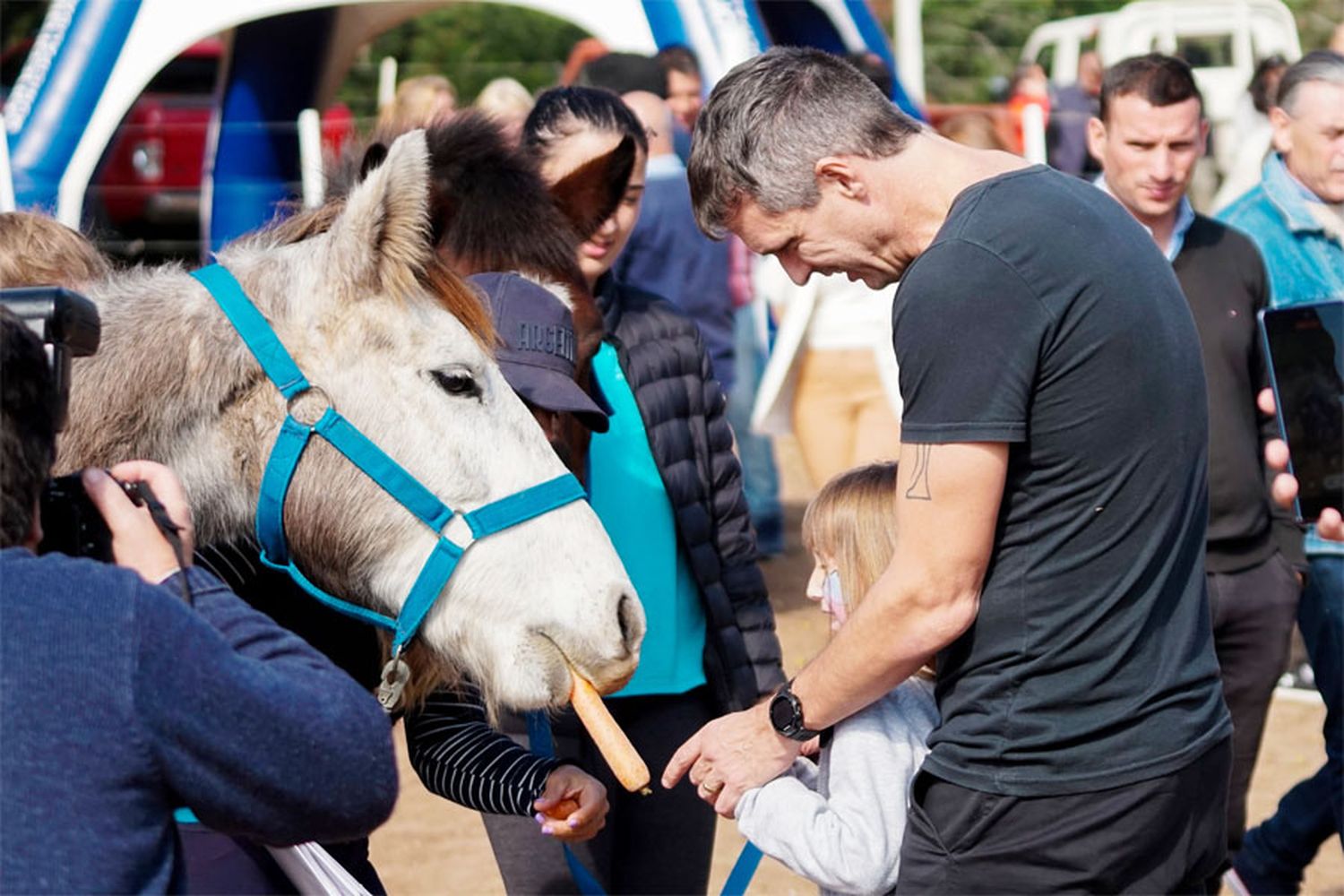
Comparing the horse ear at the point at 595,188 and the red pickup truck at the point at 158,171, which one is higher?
the horse ear at the point at 595,188

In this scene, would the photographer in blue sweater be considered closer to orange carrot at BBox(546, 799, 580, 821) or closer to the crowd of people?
the crowd of people

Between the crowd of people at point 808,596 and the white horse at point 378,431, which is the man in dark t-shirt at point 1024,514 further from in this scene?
the white horse at point 378,431

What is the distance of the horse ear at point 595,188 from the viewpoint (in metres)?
3.10

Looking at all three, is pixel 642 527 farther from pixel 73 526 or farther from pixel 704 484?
pixel 73 526

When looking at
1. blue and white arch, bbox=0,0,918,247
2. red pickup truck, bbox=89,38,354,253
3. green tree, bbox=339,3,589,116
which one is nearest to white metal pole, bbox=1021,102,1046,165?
A: blue and white arch, bbox=0,0,918,247

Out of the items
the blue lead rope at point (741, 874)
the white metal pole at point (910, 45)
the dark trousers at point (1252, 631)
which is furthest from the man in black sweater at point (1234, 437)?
the white metal pole at point (910, 45)

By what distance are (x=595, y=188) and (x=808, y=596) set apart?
1.06 m

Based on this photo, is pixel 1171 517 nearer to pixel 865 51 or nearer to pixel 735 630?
pixel 735 630

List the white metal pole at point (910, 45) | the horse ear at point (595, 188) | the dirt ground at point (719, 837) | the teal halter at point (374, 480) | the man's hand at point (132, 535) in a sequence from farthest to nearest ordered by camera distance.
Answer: the white metal pole at point (910, 45)
the dirt ground at point (719, 837)
the horse ear at point (595, 188)
the teal halter at point (374, 480)
the man's hand at point (132, 535)

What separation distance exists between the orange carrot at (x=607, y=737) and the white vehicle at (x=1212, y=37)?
1318 centimetres

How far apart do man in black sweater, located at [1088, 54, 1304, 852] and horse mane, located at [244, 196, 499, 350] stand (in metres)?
2.20

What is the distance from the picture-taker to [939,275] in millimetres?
Answer: 1999

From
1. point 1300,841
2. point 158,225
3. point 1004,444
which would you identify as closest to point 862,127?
point 1004,444

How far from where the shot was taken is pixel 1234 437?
12.9 ft
